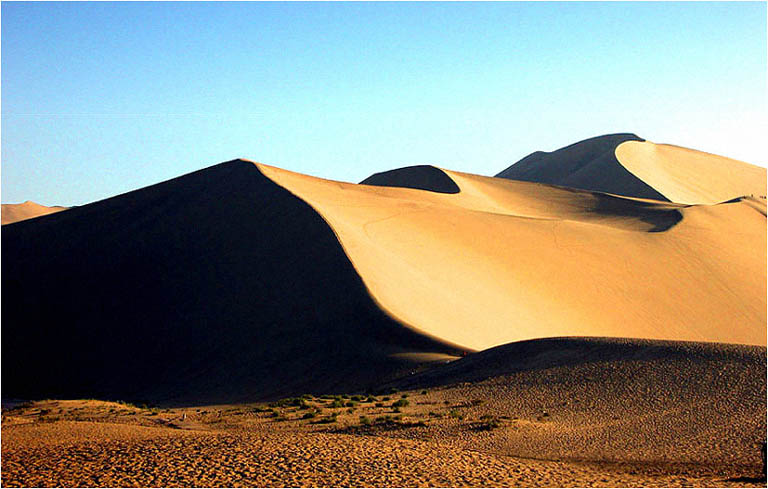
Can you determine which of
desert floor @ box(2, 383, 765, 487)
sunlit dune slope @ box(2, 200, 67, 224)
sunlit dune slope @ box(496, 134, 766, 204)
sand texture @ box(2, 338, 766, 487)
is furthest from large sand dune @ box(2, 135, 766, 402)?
sunlit dune slope @ box(2, 200, 67, 224)

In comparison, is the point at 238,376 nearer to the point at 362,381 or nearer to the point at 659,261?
the point at 362,381

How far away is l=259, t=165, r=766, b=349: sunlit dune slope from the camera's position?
32406 millimetres

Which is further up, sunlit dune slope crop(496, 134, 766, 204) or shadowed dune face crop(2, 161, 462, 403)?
sunlit dune slope crop(496, 134, 766, 204)

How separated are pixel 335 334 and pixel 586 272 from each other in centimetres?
1769

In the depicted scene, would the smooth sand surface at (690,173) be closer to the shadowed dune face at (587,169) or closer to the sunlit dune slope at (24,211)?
the shadowed dune face at (587,169)

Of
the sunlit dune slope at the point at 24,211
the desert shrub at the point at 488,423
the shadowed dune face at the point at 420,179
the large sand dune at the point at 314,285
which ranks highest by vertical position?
the sunlit dune slope at the point at 24,211

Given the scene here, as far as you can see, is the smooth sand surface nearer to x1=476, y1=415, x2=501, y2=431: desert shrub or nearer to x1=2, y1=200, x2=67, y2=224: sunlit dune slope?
x1=476, y1=415, x2=501, y2=431: desert shrub

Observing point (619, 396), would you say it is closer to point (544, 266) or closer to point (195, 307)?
point (195, 307)

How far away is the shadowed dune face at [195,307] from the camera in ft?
86.7

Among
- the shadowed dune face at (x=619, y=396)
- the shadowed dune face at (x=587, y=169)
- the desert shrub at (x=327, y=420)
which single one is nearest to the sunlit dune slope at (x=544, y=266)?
the shadowed dune face at (x=619, y=396)

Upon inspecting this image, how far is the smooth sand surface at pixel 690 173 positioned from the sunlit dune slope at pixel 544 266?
23.7m

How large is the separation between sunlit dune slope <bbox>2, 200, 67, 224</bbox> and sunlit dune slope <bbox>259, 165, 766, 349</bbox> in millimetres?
67832

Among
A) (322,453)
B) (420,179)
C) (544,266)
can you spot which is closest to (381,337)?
(322,453)

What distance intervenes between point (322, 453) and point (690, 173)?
3052 inches
